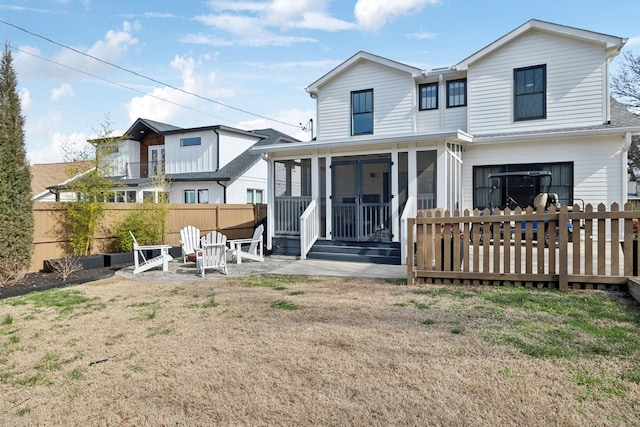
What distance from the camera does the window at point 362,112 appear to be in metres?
14.3

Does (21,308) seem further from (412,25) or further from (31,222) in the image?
(412,25)

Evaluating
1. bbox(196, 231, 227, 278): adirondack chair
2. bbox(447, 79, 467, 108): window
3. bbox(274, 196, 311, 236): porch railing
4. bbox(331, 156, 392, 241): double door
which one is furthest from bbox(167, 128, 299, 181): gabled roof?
bbox(196, 231, 227, 278): adirondack chair

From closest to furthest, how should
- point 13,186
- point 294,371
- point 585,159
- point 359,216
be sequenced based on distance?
1. point 294,371
2. point 13,186
3. point 359,216
4. point 585,159

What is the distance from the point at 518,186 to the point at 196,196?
16.5 meters

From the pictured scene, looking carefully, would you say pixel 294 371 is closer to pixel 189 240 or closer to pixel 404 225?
pixel 404 225

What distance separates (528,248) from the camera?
605cm

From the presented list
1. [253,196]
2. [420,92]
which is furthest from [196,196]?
[420,92]

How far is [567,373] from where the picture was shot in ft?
10.1

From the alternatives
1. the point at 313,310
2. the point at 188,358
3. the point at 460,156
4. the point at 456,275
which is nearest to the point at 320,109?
the point at 460,156

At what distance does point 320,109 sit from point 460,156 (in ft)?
18.9

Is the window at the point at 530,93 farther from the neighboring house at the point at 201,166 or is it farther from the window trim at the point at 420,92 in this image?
the neighboring house at the point at 201,166

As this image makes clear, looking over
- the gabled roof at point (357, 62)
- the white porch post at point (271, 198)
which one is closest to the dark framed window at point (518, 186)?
the gabled roof at point (357, 62)

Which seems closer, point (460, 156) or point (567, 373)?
point (567, 373)

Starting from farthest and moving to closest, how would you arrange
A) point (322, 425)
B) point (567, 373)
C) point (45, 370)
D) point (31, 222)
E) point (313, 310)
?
point (31, 222) < point (313, 310) < point (45, 370) < point (567, 373) < point (322, 425)
